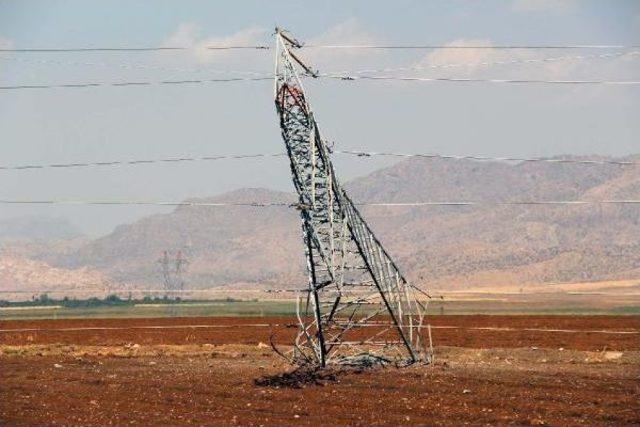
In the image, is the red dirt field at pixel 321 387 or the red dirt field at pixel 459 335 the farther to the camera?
the red dirt field at pixel 459 335

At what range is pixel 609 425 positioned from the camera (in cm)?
2491

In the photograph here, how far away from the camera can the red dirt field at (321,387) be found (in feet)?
89.4

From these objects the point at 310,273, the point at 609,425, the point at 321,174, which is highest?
the point at 321,174

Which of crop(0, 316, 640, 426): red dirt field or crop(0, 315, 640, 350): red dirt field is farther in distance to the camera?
crop(0, 315, 640, 350): red dirt field

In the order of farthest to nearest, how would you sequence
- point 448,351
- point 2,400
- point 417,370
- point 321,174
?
point 448,351
point 417,370
point 321,174
point 2,400

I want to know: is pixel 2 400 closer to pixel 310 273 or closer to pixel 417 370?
pixel 310 273

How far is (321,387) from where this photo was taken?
112 ft

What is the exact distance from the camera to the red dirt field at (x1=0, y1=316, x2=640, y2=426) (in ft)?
89.4

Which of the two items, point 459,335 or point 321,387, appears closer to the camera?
point 321,387

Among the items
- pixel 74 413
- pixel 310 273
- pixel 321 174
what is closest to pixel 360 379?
pixel 310 273

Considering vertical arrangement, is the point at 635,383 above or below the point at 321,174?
below

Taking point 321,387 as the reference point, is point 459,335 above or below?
above

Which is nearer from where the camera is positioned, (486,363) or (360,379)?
(360,379)

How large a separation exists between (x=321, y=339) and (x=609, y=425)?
13509 millimetres
